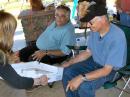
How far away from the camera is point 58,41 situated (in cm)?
397

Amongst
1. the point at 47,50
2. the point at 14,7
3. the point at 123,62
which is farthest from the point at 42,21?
the point at 14,7

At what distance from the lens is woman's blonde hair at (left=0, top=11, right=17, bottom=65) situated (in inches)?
89.6

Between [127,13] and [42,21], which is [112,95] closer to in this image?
[127,13]

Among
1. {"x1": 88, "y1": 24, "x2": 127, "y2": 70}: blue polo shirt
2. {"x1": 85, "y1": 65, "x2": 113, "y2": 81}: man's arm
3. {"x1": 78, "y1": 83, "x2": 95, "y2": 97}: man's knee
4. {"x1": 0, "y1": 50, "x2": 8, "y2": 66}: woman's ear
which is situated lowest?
{"x1": 78, "y1": 83, "x2": 95, "y2": 97}: man's knee

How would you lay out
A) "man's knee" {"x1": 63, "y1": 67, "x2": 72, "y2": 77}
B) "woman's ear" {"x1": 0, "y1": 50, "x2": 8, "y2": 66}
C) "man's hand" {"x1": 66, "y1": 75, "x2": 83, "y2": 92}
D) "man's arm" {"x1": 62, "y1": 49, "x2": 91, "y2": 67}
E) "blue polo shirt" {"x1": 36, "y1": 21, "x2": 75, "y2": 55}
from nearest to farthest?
"woman's ear" {"x1": 0, "y1": 50, "x2": 8, "y2": 66}, "man's hand" {"x1": 66, "y1": 75, "x2": 83, "y2": 92}, "man's knee" {"x1": 63, "y1": 67, "x2": 72, "y2": 77}, "man's arm" {"x1": 62, "y1": 49, "x2": 91, "y2": 67}, "blue polo shirt" {"x1": 36, "y1": 21, "x2": 75, "y2": 55}

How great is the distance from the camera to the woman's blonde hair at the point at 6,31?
7.47 ft

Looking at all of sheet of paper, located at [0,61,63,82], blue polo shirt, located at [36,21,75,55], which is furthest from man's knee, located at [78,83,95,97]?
blue polo shirt, located at [36,21,75,55]

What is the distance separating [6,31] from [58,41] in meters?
1.72

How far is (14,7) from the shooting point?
9.66 metres

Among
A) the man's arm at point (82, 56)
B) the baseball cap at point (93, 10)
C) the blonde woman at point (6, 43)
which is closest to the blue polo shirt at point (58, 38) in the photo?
the man's arm at point (82, 56)

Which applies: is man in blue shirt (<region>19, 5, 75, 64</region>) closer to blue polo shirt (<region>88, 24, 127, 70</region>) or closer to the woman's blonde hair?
blue polo shirt (<region>88, 24, 127, 70</region>)

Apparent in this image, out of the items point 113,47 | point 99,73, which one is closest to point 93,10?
point 113,47

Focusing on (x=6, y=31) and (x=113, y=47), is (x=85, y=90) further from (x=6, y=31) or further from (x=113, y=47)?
(x=6, y=31)

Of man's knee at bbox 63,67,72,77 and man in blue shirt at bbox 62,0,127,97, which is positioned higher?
man in blue shirt at bbox 62,0,127,97
